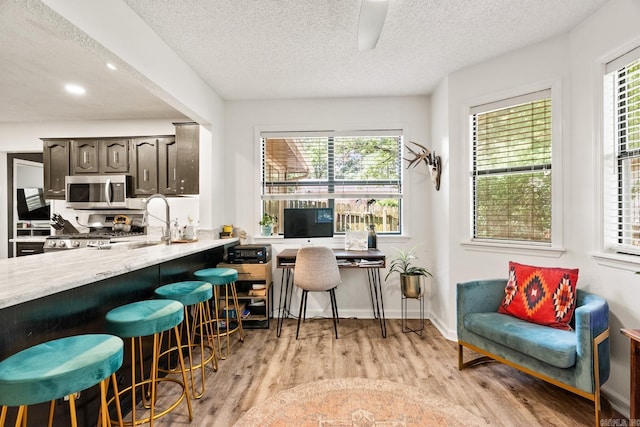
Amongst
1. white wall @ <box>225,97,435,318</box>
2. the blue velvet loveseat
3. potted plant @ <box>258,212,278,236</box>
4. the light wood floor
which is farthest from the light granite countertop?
the blue velvet loveseat

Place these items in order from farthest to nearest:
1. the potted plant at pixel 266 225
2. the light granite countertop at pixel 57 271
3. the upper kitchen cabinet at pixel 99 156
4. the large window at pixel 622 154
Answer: the upper kitchen cabinet at pixel 99 156
the potted plant at pixel 266 225
the large window at pixel 622 154
the light granite countertop at pixel 57 271

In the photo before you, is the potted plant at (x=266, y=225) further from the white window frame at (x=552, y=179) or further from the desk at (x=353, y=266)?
the white window frame at (x=552, y=179)

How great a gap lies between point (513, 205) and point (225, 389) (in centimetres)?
285

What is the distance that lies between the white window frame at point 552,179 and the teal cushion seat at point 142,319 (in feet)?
8.70

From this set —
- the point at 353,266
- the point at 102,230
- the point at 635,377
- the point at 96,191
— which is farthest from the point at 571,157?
the point at 102,230

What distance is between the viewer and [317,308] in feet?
12.3

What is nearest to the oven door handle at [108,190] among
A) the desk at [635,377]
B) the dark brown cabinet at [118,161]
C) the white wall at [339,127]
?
the dark brown cabinet at [118,161]

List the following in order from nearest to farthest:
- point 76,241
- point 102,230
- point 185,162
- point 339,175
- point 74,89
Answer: point 74,89
point 185,162
point 339,175
point 76,241
point 102,230

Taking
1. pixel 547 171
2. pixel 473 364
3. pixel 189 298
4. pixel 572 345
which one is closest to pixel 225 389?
pixel 189 298

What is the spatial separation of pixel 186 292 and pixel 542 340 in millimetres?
2331

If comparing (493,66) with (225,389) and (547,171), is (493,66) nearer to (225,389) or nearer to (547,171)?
(547,171)

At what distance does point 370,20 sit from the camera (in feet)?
6.17

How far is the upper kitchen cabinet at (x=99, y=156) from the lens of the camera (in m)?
4.23

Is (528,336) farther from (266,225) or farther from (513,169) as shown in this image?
(266,225)
